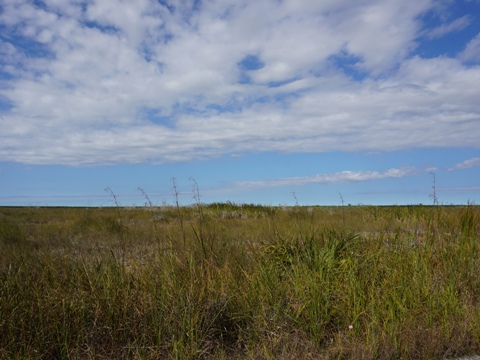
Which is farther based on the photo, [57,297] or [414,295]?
[414,295]

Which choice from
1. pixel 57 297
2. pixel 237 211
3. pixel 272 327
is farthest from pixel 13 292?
pixel 237 211

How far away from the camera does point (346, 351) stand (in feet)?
11.1

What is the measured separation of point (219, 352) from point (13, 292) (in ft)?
6.87

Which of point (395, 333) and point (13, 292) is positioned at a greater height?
point (13, 292)

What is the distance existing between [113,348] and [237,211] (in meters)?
17.6

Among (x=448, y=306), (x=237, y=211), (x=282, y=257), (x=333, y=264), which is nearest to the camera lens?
(x=448, y=306)

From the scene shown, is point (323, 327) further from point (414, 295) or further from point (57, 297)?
point (57, 297)

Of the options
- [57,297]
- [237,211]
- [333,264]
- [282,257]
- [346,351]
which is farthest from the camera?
[237,211]

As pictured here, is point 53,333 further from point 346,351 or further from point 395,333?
point 395,333

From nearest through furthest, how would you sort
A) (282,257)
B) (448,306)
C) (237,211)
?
(448,306), (282,257), (237,211)

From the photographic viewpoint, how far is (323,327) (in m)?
3.76

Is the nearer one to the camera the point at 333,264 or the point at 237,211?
the point at 333,264

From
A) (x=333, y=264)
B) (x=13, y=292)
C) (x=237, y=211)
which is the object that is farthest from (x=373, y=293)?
(x=237, y=211)

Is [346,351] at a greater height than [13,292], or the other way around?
[13,292]
